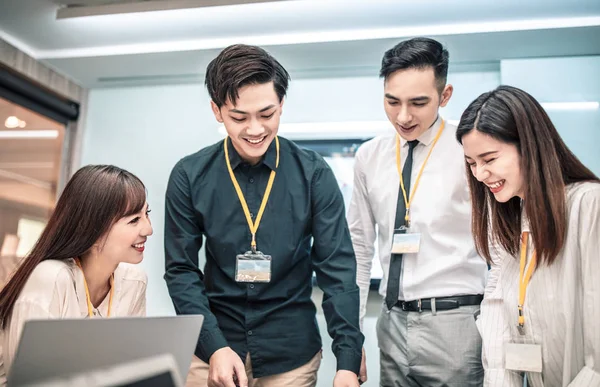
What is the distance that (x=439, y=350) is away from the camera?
1.78 meters

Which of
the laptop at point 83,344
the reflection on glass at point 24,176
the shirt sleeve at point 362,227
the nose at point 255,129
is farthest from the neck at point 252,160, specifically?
the reflection on glass at point 24,176

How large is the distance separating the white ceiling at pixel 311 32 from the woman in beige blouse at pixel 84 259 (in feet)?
5.44

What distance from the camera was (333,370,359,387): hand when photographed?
1.57 m

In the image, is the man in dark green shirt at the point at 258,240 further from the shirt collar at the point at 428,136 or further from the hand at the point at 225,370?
the shirt collar at the point at 428,136

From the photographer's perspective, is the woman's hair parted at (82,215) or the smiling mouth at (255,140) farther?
the smiling mouth at (255,140)

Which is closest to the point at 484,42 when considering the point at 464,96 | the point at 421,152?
the point at 464,96

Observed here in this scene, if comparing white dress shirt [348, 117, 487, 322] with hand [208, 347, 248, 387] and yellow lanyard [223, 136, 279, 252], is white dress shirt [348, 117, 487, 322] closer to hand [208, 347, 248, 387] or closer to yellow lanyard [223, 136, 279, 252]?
yellow lanyard [223, 136, 279, 252]

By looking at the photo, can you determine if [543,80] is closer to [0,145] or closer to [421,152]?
[421,152]

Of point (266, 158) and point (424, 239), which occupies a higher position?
point (266, 158)

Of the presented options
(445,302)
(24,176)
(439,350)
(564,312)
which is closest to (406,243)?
(445,302)

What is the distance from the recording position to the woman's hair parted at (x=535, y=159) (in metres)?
1.42

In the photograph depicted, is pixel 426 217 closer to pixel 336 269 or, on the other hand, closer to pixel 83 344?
pixel 336 269

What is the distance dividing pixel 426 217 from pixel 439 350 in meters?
0.45

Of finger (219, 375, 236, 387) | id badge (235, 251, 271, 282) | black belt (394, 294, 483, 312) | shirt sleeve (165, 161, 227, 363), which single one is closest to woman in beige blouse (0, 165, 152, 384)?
shirt sleeve (165, 161, 227, 363)
